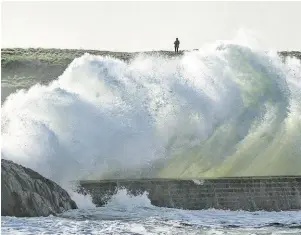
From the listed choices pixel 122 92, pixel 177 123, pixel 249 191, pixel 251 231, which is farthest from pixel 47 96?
pixel 251 231

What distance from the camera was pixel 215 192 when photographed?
14375mm

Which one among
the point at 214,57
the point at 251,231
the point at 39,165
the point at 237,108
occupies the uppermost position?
the point at 214,57

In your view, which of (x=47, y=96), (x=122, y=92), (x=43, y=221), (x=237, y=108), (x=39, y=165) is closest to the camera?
(x=43, y=221)

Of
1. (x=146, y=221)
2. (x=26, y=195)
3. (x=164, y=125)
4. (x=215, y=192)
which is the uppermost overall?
(x=164, y=125)

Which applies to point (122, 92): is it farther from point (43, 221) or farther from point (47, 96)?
point (43, 221)

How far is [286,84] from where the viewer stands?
1878cm

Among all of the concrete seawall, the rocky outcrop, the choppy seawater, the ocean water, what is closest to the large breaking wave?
the ocean water

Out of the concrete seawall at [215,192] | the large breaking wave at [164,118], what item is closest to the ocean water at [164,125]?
the large breaking wave at [164,118]

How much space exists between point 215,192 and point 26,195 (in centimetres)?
413

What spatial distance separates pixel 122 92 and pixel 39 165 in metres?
3.41

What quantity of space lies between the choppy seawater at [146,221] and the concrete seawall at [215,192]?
0.66ft

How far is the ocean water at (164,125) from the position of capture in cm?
1366

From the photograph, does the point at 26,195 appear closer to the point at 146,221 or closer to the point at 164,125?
the point at 146,221

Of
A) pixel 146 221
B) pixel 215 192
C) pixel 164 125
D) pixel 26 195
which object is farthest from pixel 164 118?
pixel 26 195
